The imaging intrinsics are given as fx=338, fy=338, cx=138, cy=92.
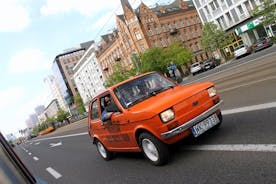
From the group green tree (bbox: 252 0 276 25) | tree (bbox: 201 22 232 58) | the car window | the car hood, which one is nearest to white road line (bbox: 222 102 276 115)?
the car hood

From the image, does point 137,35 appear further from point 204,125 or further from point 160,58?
point 204,125

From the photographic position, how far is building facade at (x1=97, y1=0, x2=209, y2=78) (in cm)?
6894

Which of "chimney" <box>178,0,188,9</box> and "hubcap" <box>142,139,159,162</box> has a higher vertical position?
"chimney" <box>178,0,188,9</box>

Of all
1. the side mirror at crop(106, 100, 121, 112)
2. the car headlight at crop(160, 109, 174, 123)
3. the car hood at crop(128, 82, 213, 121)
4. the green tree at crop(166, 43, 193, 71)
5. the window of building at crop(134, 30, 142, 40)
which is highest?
the window of building at crop(134, 30, 142, 40)

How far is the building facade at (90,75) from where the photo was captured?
8925 cm

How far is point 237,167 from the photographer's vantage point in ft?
15.3

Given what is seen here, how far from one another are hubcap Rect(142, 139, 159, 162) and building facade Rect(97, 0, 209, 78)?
62.2 meters

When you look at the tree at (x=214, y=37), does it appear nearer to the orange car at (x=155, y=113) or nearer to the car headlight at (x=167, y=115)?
the orange car at (x=155, y=113)

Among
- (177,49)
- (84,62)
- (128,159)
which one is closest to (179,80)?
(128,159)

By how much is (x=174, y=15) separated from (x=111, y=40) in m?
15.6

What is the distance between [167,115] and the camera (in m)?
5.61

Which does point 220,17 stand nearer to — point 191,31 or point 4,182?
point 191,31

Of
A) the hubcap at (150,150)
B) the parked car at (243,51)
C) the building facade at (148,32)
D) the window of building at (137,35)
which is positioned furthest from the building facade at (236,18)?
the hubcap at (150,150)

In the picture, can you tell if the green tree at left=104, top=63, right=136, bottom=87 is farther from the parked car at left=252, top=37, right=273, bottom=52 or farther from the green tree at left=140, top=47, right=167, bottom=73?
the parked car at left=252, top=37, right=273, bottom=52
